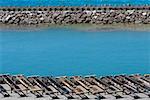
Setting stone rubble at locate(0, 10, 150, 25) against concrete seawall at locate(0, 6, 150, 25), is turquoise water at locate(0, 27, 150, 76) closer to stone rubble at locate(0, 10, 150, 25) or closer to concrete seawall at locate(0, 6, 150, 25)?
stone rubble at locate(0, 10, 150, 25)

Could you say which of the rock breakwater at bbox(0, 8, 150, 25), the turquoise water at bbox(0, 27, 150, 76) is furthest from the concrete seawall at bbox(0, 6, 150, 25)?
the turquoise water at bbox(0, 27, 150, 76)

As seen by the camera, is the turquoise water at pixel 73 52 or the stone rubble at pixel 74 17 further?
the stone rubble at pixel 74 17

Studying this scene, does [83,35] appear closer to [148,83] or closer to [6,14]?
[6,14]

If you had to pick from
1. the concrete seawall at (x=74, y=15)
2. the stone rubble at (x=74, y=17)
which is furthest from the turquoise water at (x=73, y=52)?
the concrete seawall at (x=74, y=15)

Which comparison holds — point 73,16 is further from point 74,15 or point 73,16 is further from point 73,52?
point 73,52

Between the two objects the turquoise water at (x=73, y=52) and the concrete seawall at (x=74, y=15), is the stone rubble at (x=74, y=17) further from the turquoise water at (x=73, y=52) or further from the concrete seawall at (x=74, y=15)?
the turquoise water at (x=73, y=52)
